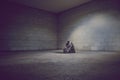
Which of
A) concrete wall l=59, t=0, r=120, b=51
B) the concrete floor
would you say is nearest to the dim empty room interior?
concrete wall l=59, t=0, r=120, b=51

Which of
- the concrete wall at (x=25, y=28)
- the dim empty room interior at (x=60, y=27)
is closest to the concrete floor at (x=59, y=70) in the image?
the dim empty room interior at (x=60, y=27)

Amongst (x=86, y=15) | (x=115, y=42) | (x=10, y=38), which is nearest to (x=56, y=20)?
(x=86, y=15)

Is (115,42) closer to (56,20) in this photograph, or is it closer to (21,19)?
(56,20)

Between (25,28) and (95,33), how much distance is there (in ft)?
20.3

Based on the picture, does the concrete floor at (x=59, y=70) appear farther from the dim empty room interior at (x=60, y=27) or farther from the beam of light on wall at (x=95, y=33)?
the beam of light on wall at (x=95, y=33)

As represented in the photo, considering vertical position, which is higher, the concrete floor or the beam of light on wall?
the beam of light on wall

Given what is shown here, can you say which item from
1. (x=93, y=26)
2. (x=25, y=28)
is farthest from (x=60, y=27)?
(x=25, y=28)

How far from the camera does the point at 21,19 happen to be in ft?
38.6

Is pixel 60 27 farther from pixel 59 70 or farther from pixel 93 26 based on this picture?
pixel 59 70

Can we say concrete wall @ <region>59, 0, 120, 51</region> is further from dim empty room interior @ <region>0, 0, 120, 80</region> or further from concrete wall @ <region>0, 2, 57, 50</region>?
concrete wall @ <region>0, 2, 57, 50</region>

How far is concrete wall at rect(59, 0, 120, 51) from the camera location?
11141 millimetres

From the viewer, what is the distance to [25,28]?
39.3 ft

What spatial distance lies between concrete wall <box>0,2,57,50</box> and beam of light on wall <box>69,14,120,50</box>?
2.70 m

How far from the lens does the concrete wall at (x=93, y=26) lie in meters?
11.1
